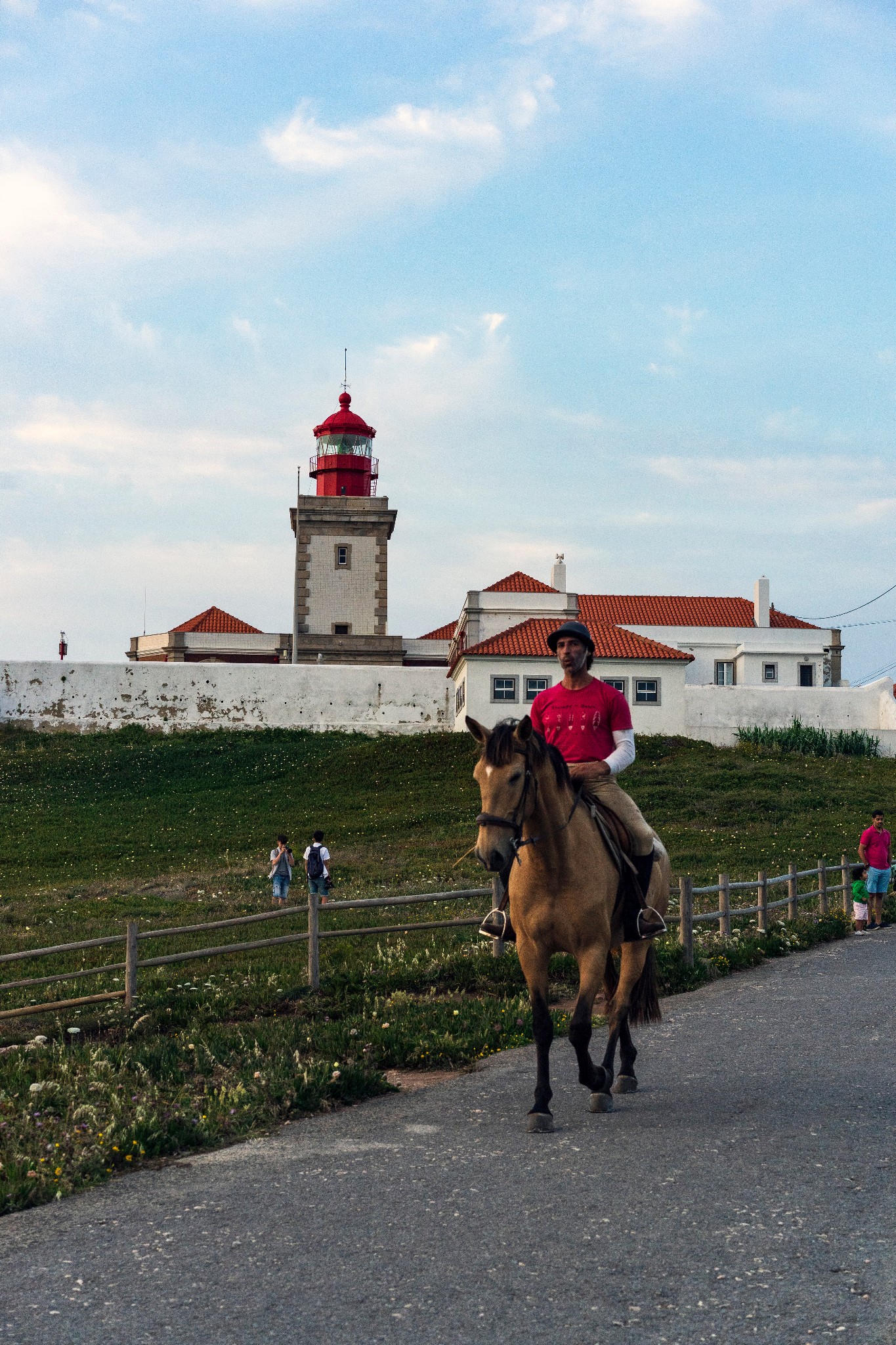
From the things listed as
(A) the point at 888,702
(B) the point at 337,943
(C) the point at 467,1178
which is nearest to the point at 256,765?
(A) the point at 888,702

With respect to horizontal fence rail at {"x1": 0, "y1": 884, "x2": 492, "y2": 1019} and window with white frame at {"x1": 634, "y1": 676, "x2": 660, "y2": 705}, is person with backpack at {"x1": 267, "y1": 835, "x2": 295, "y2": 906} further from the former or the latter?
window with white frame at {"x1": 634, "y1": 676, "x2": 660, "y2": 705}

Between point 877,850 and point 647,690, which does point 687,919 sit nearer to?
point 877,850

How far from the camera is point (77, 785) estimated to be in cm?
4588

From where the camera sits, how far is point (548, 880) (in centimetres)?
835

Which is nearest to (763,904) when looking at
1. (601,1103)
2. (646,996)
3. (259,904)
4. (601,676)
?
(646,996)

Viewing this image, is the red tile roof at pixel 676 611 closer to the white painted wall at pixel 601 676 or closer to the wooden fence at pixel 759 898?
the white painted wall at pixel 601 676

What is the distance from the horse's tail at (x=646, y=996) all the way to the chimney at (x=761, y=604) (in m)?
60.3

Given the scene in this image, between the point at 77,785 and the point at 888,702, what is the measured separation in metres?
33.4

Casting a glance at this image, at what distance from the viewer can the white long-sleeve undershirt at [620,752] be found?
30.1 feet

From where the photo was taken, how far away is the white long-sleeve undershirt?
916 centimetres

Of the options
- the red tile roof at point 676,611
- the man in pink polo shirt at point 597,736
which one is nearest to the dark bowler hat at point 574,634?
the man in pink polo shirt at point 597,736

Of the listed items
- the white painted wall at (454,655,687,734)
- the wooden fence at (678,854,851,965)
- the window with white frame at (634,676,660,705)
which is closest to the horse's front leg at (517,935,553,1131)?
the wooden fence at (678,854,851,965)

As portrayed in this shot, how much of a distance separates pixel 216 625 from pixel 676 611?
83.7 ft

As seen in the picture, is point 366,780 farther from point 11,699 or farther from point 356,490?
point 356,490
